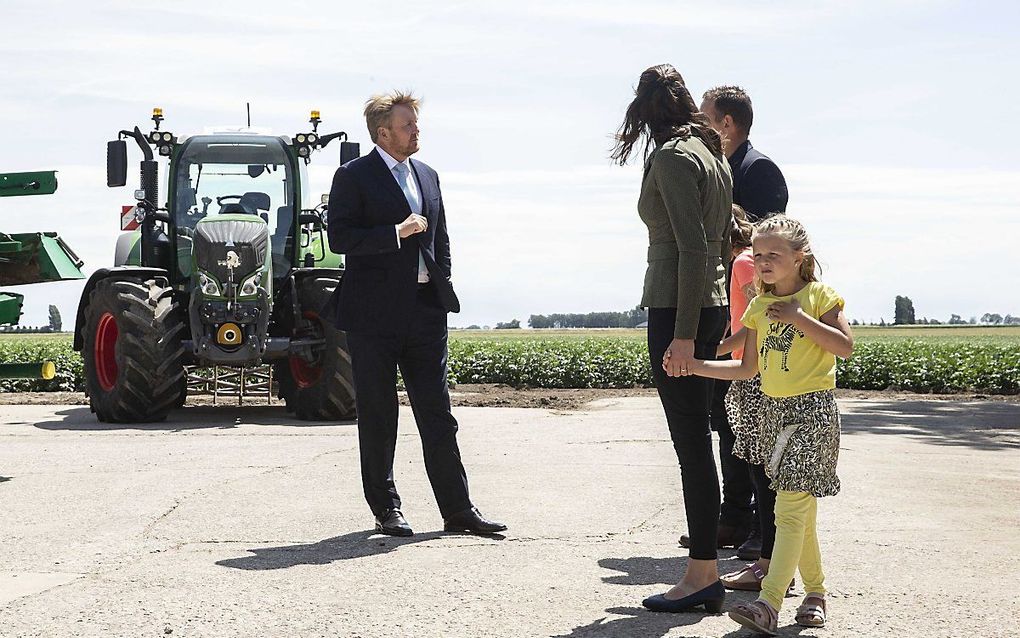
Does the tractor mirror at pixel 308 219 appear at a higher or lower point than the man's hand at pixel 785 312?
higher

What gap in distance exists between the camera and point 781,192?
5801mm

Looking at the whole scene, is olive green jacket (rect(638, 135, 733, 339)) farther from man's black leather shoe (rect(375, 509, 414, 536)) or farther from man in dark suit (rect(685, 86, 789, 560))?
man's black leather shoe (rect(375, 509, 414, 536))

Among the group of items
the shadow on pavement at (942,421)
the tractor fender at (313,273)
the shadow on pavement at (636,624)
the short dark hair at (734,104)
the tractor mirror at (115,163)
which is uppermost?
the tractor mirror at (115,163)

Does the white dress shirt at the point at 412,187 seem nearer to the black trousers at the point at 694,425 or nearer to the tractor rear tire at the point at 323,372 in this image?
the black trousers at the point at 694,425

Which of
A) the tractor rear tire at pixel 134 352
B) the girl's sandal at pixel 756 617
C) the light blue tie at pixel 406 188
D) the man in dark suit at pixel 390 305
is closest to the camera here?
the girl's sandal at pixel 756 617

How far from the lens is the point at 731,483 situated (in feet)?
19.2

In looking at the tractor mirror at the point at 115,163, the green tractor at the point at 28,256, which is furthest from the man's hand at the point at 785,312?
the tractor mirror at the point at 115,163

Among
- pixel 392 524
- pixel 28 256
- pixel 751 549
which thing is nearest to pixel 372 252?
pixel 392 524

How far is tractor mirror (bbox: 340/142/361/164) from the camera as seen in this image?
13.3 meters

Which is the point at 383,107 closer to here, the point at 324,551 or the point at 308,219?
the point at 324,551

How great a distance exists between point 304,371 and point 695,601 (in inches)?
382

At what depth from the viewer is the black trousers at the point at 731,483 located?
229 inches

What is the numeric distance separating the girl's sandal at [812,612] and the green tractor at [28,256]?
5.68 metres

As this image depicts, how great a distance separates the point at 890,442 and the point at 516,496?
5.22 metres
